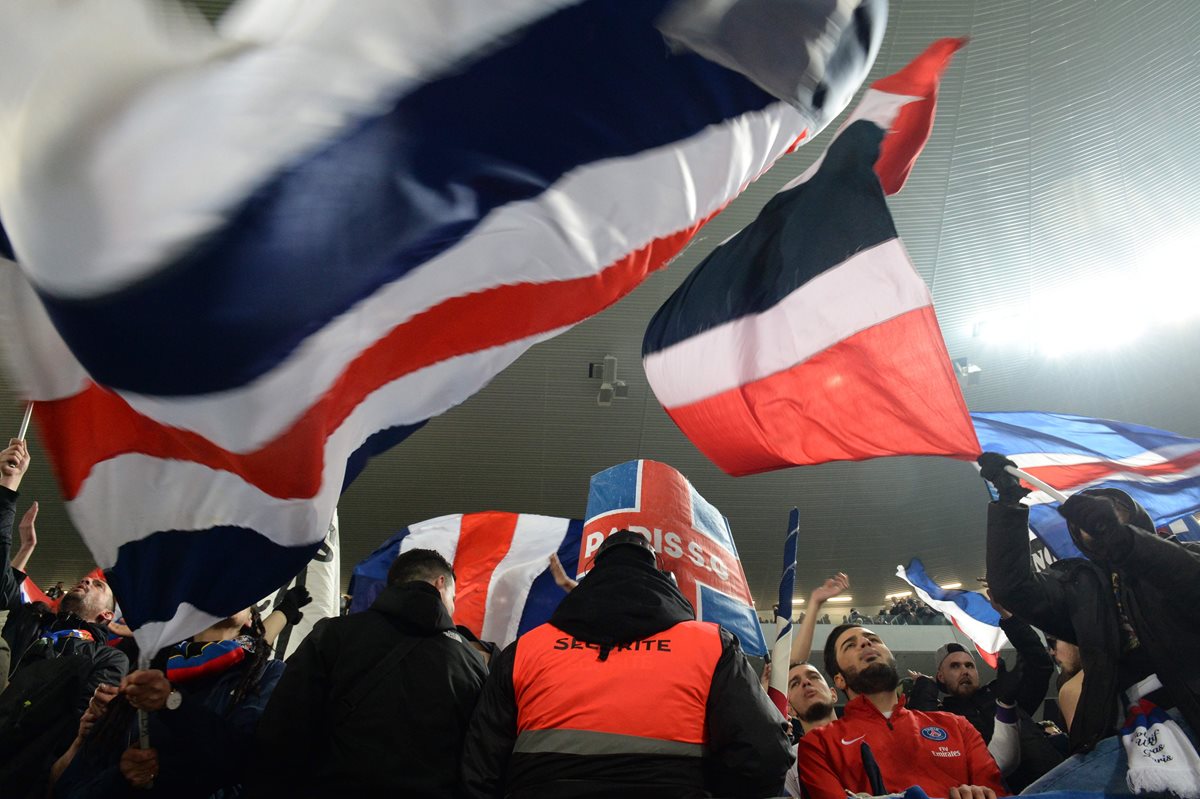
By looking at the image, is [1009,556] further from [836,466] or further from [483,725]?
[836,466]

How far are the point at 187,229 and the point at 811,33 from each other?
130 cm

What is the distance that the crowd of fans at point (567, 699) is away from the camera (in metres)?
1.60

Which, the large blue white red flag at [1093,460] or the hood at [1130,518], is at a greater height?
the hood at [1130,518]

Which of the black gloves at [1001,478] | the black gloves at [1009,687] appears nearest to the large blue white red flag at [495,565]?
the black gloves at [1009,687]

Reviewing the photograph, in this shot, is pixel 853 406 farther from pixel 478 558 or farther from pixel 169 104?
pixel 478 558

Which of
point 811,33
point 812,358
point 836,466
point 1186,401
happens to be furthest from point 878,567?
point 811,33

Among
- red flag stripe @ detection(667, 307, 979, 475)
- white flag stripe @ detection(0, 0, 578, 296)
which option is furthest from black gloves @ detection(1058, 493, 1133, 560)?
white flag stripe @ detection(0, 0, 578, 296)

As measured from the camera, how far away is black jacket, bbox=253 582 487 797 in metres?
1.68

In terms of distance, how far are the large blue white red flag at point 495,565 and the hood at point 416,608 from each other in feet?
6.68

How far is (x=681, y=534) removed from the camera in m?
3.26

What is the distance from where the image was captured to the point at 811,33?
1.79m

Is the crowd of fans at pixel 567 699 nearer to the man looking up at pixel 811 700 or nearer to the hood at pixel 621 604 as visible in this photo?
the hood at pixel 621 604

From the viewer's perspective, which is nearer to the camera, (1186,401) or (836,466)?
(1186,401)

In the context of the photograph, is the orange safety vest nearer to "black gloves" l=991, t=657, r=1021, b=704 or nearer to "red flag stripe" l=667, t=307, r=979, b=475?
"red flag stripe" l=667, t=307, r=979, b=475
